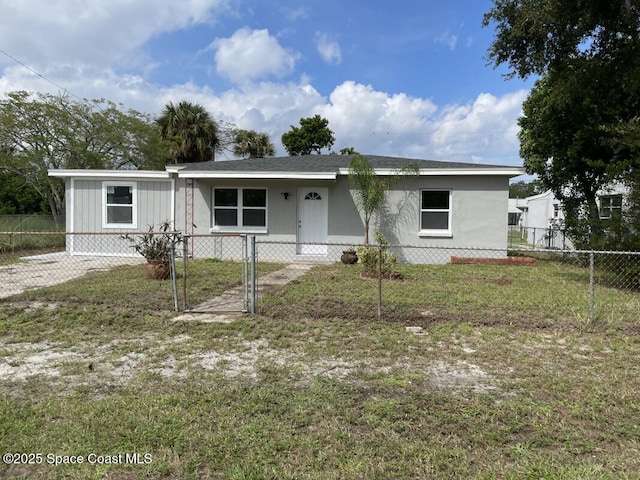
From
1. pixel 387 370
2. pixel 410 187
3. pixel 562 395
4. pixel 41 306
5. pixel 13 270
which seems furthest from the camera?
pixel 410 187

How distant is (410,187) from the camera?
12.7m

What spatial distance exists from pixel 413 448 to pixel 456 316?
3673 mm

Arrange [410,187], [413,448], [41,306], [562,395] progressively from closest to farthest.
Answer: [413,448] → [562,395] → [41,306] → [410,187]

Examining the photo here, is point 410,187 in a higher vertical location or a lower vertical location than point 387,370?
higher

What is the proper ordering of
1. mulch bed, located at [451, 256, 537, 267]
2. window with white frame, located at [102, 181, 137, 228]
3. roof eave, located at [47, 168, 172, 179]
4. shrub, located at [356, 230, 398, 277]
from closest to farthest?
shrub, located at [356, 230, 398, 277]
mulch bed, located at [451, 256, 537, 267]
roof eave, located at [47, 168, 172, 179]
window with white frame, located at [102, 181, 137, 228]

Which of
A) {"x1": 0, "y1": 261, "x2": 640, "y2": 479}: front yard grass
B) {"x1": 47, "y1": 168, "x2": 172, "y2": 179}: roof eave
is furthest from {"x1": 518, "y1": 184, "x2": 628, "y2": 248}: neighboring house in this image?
{"x1": 47, "y1": 168, "x2": 172, "y2": 179}: roof eave

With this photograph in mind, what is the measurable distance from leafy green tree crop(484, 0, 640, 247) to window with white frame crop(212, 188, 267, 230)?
851 cm

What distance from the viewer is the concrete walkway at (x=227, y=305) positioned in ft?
19.4

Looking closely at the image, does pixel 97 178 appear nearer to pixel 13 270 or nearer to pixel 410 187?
pixel 13 270

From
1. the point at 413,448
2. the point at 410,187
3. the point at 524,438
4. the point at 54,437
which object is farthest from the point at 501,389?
the point at 410,187

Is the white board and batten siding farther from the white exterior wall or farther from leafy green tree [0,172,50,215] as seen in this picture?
leafy green tree [0,172,50,215]

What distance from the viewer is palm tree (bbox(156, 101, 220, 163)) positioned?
23.6m

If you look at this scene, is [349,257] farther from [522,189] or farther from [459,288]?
[522,189]

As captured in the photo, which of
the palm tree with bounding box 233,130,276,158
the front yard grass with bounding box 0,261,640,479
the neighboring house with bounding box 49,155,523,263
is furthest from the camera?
the palm tree with bounding box 233,130,276,158
